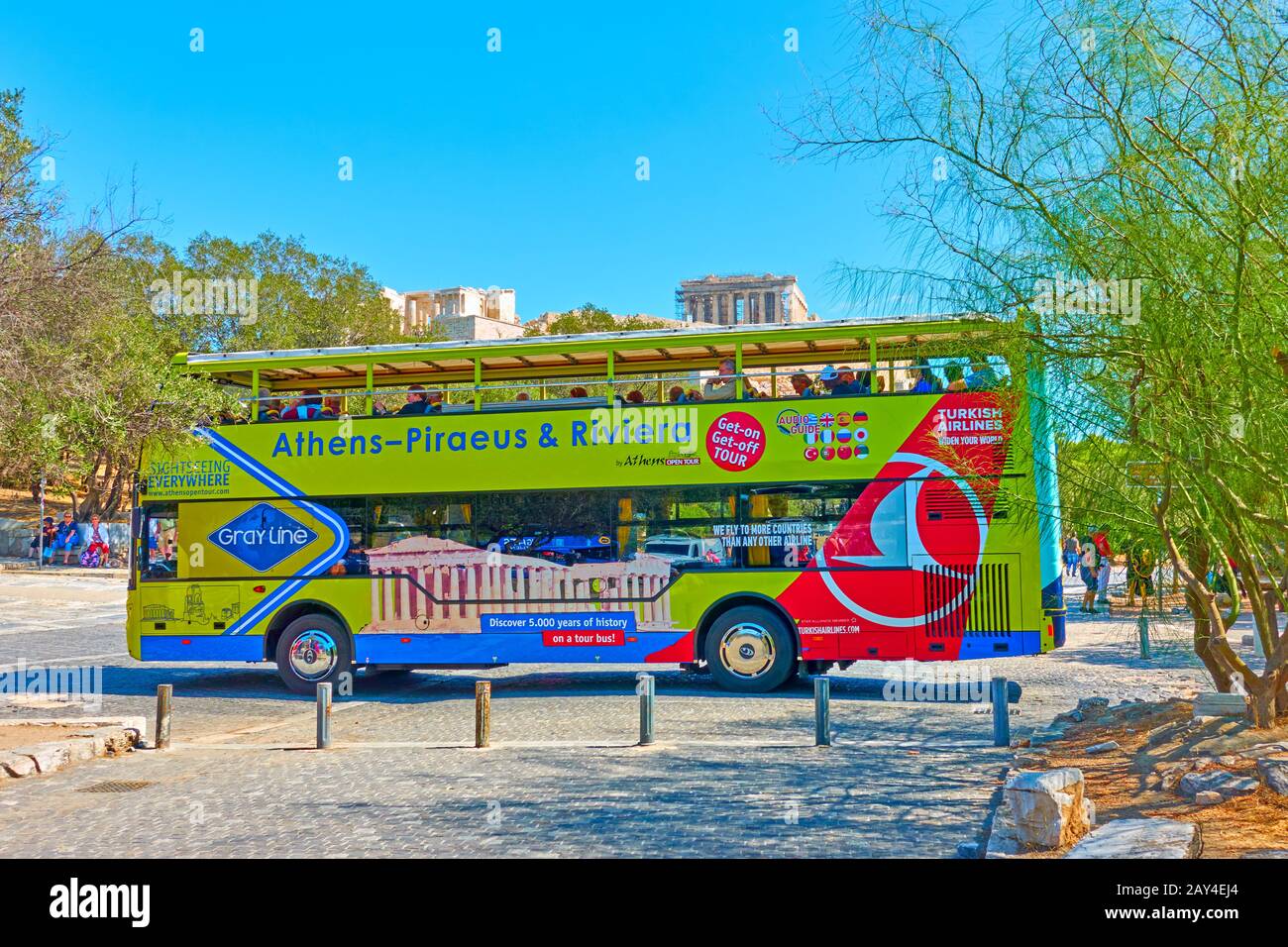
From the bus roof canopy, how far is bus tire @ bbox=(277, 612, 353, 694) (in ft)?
11.5

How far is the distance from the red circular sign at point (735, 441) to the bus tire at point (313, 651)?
5688 millimetres

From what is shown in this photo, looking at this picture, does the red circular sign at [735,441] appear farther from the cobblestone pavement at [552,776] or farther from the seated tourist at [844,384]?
the cobblestone pavement at [552,776]

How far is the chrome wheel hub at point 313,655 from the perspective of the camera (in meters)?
15.6

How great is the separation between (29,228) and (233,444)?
6.09 metres

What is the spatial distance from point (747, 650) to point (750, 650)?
0.04 m

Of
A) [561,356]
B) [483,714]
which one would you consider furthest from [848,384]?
[483,714]

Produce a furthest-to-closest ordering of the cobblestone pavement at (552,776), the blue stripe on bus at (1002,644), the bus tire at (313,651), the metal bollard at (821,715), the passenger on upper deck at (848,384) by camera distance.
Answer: the bus tire at (313,651) → the passenger on upper deck at (848,384) → the blue stripe on bus at (1002,644) → the metal bollard at (821,715) → the cobblestone pavement at (552,776)

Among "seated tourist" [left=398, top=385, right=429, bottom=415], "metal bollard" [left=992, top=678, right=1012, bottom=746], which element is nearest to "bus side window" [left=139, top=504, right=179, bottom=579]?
"seated tourist" [left=398, top=385, right=429, bottom=415]

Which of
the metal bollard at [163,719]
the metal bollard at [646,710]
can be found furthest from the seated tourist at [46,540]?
the metal bollard at [646,710]

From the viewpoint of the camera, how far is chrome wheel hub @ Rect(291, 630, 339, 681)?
1557 centimetres

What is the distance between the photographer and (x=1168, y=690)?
13891 mm

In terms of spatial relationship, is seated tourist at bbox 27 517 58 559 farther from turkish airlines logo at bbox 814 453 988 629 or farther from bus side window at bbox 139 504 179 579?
turkish airlines logo at bbox 814 453 988 629

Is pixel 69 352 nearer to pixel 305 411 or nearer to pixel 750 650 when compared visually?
pixel 305 411

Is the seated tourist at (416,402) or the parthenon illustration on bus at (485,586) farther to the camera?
the seated tourist at (416,402)
